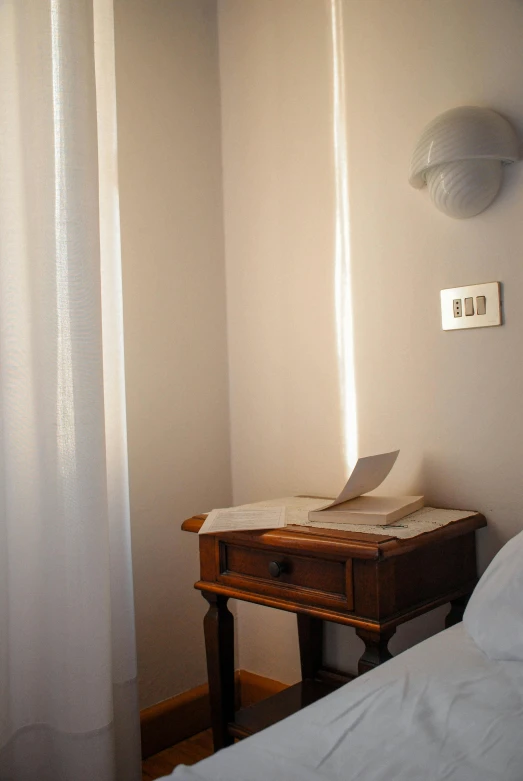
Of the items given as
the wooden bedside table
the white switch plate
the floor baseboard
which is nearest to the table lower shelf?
the wooden bedside table

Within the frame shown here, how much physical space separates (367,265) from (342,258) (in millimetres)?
84

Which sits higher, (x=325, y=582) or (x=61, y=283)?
(x=61, y=283)

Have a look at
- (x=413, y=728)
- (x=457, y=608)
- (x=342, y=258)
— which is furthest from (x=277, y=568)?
(x=342, y=258)

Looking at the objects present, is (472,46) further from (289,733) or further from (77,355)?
(289,733)

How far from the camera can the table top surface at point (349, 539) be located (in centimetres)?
127

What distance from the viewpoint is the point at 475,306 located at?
4.97ft

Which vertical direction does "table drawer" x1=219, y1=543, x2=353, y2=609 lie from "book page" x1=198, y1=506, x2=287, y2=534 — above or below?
below

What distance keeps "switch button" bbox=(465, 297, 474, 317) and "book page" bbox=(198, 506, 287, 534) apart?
0.59 metres

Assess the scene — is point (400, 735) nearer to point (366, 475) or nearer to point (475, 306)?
point (366, 475)

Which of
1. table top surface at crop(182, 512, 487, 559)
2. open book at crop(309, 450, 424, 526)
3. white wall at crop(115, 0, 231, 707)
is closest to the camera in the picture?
table top surface at crop(182, 512, 487, 559)

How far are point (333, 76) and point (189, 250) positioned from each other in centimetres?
59

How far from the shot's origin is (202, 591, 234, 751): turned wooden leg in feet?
5.13

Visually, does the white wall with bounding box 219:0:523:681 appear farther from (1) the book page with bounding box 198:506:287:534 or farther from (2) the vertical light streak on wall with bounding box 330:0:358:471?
(1) the book page with bounding box 198:506:287:534

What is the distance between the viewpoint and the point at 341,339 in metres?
1.79
